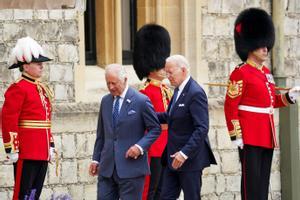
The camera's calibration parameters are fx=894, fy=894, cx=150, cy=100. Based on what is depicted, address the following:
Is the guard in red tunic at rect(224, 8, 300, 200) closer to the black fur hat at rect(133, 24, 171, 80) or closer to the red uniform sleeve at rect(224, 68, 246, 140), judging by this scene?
the red uniform sleeve at rect(224, 68, 246, 140)

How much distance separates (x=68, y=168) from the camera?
7.87m

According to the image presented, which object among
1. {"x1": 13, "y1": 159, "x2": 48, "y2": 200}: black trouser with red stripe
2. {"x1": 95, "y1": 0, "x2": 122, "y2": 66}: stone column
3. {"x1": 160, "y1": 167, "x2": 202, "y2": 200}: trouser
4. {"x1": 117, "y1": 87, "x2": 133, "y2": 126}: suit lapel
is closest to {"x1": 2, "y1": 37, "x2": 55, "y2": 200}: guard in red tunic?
{"x1": 13, "y1": 159, "x2": 48, "y2": 200}: black trouser with red stripe

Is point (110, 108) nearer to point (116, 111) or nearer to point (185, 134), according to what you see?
point (116, 111)

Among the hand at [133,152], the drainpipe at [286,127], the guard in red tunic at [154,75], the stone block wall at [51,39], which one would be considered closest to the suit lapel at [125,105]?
the hand at [133,152]

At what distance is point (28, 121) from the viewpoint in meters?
6.19

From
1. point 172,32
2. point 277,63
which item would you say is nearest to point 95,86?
point 172,32

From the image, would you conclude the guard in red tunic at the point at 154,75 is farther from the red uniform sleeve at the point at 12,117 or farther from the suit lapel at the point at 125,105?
the red uniform sleeve at the point at 12,117

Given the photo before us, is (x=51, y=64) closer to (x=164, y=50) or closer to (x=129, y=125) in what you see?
(x=164, y=50)

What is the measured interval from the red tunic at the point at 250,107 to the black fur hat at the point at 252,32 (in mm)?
216

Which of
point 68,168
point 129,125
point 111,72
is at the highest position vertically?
point 111,72

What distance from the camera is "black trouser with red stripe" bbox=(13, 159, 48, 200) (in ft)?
20.2

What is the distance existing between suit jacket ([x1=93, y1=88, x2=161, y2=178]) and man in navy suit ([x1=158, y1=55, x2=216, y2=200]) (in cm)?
18

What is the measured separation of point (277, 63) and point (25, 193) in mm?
3747

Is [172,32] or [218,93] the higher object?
[172,32]
